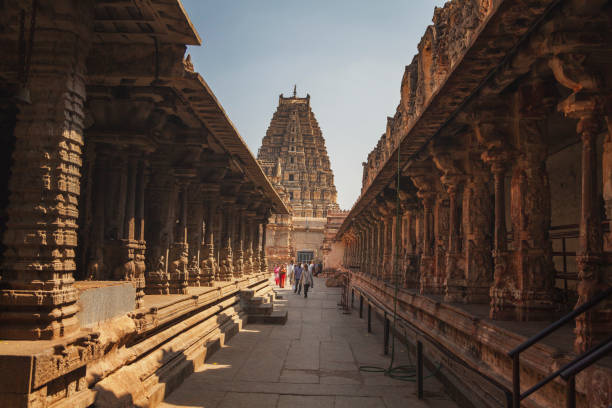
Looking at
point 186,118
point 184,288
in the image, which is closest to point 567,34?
point 186,118

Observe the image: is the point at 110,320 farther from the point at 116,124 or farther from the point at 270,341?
the point at 270,341

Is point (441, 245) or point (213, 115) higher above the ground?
point (213, 115)

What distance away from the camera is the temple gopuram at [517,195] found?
12.3ft

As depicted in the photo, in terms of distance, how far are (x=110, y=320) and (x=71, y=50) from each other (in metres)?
2.42

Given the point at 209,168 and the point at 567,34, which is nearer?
the point at 567,34

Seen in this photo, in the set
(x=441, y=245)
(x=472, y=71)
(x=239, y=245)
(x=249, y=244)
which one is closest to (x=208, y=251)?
(x=441, y=245)

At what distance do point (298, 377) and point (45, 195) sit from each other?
4.24 m

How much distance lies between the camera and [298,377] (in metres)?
6.76

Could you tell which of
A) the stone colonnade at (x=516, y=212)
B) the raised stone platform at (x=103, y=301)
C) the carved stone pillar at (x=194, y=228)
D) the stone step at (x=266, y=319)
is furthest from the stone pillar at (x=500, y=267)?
the stone step at (x=266, y=319)

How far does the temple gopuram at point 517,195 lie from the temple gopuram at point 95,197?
2949 mm

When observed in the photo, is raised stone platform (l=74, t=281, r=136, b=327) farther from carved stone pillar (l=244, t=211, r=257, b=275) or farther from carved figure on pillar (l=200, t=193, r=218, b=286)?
carved stone pillar (l=244, t=211, r=257, b=275)

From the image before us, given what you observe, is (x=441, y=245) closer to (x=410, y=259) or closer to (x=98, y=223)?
(x=410, y=259)

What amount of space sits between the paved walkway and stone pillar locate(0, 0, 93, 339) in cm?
207

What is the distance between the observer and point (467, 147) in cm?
767
